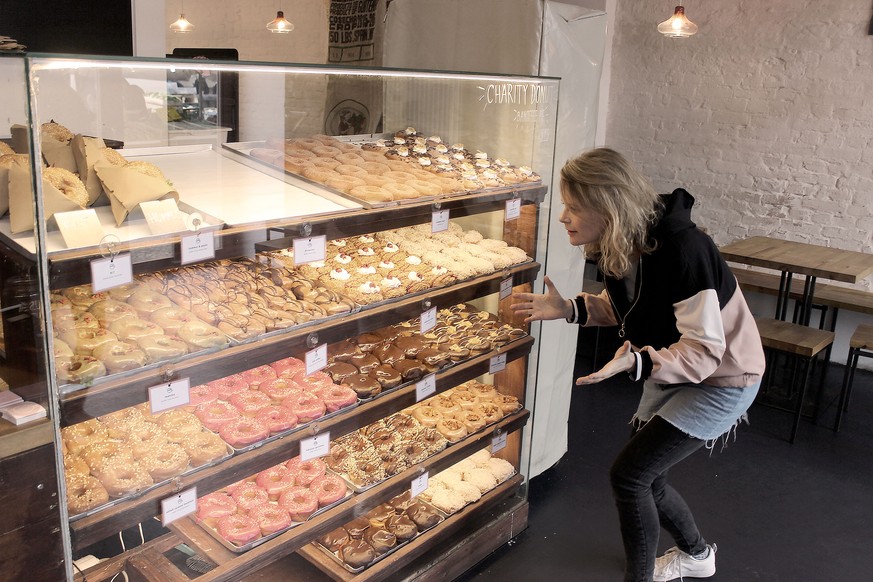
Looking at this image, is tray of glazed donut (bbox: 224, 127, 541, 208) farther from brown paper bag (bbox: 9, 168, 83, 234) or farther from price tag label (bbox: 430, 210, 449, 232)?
brown paper bag (bbox: 9, 168, 83, 234)

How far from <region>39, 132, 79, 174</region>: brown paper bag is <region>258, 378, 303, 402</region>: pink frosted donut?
0.92 meters

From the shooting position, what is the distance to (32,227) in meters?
1.71

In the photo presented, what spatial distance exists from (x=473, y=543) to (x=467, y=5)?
2426 mm

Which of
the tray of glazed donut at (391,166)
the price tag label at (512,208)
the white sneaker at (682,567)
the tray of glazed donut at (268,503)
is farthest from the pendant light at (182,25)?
the white sneaker at (682,567)

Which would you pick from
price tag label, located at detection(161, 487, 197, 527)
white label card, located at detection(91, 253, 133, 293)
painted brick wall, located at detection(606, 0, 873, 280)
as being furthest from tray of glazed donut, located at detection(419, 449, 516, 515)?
painted brick wall, located at detection(606, 0, 873, 280)

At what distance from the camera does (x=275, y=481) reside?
257 centimetres

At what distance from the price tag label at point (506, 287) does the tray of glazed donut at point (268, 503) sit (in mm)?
1024

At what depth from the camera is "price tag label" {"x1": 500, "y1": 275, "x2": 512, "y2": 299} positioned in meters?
3.10

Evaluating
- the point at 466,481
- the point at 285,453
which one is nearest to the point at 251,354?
the point at 285,453

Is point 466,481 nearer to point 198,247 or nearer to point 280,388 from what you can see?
point 280,388

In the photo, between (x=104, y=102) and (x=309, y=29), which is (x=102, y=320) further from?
(x=309, y=29)

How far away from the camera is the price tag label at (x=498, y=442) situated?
10.6ft

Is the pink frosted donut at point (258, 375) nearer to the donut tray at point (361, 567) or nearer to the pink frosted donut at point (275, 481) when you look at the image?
the pink frosted donut at point (275, 481)

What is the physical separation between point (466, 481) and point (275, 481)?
37.9 inches
